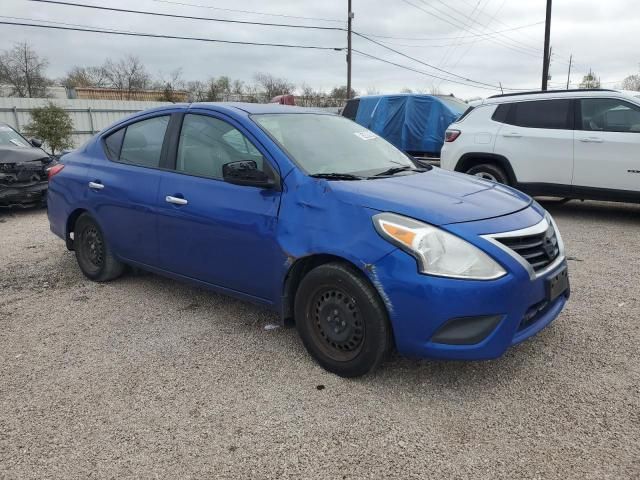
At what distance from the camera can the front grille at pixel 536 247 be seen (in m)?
2.88

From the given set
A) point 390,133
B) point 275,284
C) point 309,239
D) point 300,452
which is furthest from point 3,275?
point 390,133

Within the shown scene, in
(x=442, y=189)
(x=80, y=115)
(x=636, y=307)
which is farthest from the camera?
(x=80, y=115)

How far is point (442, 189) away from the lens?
10.9 ft

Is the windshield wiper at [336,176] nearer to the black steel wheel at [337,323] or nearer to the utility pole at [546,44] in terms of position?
the black steel wheel at [337,323]

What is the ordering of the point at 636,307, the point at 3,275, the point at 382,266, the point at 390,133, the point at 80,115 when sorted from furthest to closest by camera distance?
the point at 80,115, the point at 390,133, the point at 3,275, the point at 636,307, the point at 382,266

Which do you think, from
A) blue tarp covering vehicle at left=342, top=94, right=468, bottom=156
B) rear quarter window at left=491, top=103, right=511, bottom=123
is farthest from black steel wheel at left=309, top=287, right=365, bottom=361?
blue tarp covering vehicle at left=342, top=94, right=468, bottom=156

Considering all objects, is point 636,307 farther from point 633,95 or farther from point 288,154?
point 633,95

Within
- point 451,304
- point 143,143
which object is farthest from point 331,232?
point 143,143

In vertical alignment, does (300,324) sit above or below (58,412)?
above

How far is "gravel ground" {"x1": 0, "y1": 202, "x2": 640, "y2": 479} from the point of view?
244cm

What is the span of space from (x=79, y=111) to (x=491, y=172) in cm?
2277

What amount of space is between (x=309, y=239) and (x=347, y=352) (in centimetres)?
71

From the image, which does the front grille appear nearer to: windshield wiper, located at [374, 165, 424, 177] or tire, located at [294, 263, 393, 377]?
tire, located at [294, 263, 393, 377]

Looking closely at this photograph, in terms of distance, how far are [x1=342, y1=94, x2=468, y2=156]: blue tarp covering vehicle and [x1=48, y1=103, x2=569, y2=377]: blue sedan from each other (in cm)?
915
